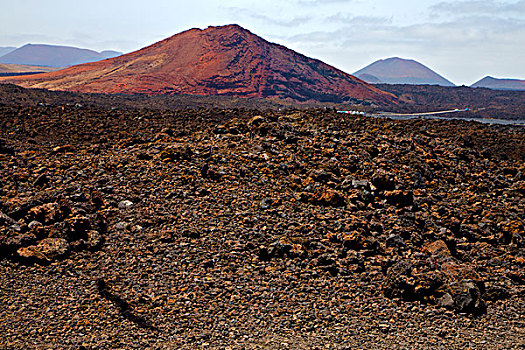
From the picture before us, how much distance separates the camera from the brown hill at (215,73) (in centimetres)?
5334

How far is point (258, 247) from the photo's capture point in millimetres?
6246

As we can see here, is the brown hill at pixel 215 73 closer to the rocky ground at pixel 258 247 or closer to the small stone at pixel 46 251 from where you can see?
the rocky ground at pixel 258 247

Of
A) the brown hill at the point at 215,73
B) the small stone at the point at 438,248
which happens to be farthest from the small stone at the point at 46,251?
the brown hill at the point at 215,73

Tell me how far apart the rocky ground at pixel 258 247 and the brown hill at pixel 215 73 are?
4434 cm

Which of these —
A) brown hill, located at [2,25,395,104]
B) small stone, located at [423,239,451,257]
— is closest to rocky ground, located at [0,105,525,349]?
small stone, located at [423,239,451,257]

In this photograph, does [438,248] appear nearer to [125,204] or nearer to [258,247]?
[258,247]

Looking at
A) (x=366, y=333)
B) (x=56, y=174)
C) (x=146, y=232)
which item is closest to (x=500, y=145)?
(x=366, y=333)

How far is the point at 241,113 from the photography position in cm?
2091

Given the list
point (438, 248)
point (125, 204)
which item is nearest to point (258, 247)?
point (125, 204)

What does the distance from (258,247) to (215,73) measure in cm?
5711

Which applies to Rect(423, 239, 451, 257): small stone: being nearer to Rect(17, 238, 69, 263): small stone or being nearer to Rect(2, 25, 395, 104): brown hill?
Rect(17, 238, 69, 263): small stone

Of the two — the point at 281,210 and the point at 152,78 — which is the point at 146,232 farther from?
the point at 152,78

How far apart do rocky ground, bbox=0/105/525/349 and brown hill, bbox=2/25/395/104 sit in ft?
145

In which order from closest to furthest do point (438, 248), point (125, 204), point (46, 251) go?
point (46, 251) < point (438, 248) < point (125, 204)
